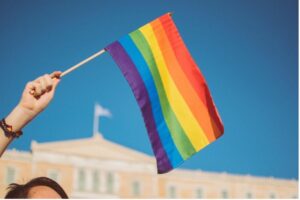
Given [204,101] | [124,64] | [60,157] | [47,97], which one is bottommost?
[47,97]

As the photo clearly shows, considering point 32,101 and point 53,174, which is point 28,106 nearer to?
point 32,101

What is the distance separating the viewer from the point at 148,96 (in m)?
3.53

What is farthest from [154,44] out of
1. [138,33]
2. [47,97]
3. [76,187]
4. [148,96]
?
[76,187]

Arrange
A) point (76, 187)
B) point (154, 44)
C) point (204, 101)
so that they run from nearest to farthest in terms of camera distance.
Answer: point (204, 101)
point (154, 44)
point (76, 187)

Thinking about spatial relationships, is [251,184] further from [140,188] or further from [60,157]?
[60,157]

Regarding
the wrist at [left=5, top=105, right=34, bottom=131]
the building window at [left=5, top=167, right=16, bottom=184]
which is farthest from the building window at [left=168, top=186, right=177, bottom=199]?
the wrist at [left=5, top=105, right=34, bottom=131]

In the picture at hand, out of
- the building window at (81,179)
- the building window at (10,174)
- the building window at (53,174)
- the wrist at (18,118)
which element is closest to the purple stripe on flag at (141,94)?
the wrist at (18,118)

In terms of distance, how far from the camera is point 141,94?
3521mm

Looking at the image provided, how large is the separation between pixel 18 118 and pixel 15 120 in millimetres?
14

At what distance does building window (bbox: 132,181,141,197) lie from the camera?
1257 inches

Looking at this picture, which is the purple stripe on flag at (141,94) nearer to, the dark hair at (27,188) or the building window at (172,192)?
the dark hair at (27,188)

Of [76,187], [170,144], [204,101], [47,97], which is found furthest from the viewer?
[76,187]

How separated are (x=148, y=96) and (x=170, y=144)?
1.24ft

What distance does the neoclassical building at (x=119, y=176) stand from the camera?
30.0 meters
